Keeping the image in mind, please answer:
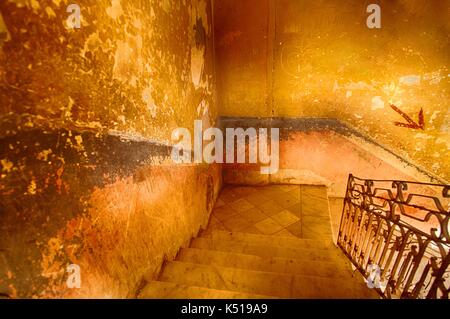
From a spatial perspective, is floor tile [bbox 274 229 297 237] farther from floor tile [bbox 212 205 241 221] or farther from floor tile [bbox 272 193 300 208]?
floor tile [bbox 212 205 241 221]

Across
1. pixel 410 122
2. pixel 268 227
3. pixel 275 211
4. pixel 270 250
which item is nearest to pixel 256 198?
pixel 275 211

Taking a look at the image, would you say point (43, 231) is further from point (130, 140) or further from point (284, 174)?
point (284, 174)

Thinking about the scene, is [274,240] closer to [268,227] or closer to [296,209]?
[268,227]

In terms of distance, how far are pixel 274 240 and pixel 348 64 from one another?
10.8 feet

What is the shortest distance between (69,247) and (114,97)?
964mm

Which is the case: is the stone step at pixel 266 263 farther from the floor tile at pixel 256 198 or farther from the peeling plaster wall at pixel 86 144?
the floor tile at pixel 256 198

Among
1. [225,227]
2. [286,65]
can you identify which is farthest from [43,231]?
[286,65]

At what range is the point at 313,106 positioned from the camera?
16.0 ft

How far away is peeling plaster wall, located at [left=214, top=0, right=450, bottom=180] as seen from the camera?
4004 millimetres

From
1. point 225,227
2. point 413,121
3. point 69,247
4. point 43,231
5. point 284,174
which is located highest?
point 413,121

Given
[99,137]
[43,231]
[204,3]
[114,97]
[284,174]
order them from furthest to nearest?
[284,174] < [204,3] < [114,97] < [99,137] < [43,231]

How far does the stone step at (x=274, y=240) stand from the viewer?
145 inches

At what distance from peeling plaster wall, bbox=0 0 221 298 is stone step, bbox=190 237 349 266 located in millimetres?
1026

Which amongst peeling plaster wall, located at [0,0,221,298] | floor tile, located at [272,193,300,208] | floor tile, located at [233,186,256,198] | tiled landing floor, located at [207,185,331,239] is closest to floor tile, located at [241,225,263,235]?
tiled landing floor, located at [207,185,331,239]
